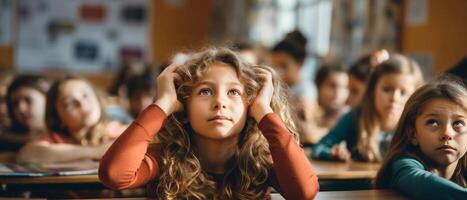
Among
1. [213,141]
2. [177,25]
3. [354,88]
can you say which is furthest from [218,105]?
[177,25]

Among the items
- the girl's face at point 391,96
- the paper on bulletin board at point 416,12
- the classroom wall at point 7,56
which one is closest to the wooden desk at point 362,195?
the girl's face at point 391,96

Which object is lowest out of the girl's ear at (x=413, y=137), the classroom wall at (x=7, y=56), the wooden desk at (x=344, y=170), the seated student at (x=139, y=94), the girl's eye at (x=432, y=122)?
the classroom wall at (x=7, y=56)

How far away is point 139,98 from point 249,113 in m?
2.10

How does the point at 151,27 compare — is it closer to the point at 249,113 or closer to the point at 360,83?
the point at 360,83

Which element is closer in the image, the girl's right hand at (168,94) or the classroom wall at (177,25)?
the girl's right hand at (168,94)

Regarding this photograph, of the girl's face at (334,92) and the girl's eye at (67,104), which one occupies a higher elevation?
the girl's eye at (67,104)

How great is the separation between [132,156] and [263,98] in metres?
0.37

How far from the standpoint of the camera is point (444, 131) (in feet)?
5.37

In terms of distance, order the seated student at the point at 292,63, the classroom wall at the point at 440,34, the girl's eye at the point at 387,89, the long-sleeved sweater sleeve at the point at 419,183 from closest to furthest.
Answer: the long-sleeved sweater sleeve at the point at 419,183, the girl's eye at the point at 387,89, the classroom wall at the point at 440,34, the seated student at the point at 292,63

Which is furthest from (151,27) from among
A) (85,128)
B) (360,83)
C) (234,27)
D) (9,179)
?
(9,179)

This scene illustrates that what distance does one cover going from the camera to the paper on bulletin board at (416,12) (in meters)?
4.20

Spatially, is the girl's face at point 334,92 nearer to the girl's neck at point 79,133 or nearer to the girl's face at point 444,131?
the girl's neck at point 79,133

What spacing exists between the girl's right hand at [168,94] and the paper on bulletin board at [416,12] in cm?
303

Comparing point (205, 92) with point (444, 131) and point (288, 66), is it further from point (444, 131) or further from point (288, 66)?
point (288, 66)
